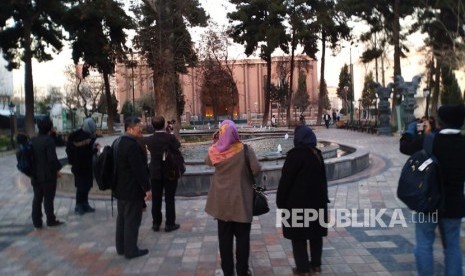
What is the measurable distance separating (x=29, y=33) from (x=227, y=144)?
94.4 ft

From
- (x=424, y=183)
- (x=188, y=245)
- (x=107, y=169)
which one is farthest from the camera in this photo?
(x=188, y=245)

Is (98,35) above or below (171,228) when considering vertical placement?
above

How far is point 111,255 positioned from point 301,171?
2.81m

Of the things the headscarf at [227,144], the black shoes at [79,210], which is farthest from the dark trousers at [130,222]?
the black shoes at [79,210]

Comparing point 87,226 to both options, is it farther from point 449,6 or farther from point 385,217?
point 449,6

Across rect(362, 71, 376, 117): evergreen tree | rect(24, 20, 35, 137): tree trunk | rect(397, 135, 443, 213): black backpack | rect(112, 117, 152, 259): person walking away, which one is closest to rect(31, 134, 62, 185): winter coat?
rect(112, 117, 152, 259): person walking away

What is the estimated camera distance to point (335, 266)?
5156 millimetres

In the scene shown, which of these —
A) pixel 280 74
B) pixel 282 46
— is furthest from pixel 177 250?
pixel 280 74

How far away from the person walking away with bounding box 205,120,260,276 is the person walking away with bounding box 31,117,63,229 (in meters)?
3.65

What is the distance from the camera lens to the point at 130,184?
5.63m

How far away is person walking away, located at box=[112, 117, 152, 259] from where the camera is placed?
18.4 feet

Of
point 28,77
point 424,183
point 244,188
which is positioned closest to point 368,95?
point 28,77

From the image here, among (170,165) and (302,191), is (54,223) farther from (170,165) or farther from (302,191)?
(302,191)

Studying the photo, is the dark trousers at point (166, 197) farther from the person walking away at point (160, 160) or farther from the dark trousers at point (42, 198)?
the dark trousers at point (42, 198)
